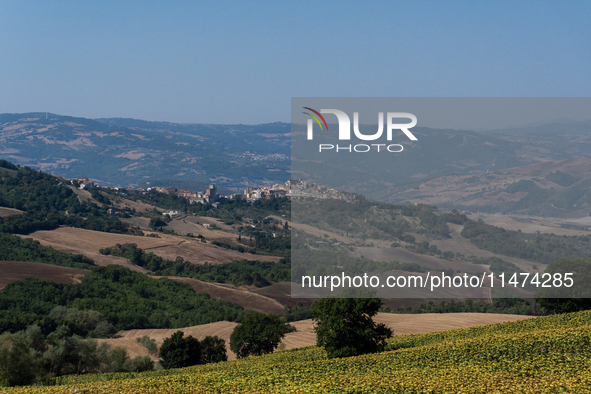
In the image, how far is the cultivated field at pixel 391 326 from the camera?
3822 centimetres

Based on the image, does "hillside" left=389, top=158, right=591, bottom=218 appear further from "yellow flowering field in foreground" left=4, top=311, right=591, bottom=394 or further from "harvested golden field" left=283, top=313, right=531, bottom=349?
"harvested golden field" left=283, top=313, right=531, bottom=349

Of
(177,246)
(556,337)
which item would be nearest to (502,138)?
(556,337)

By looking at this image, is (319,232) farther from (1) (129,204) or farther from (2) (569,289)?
(1) (129,204)

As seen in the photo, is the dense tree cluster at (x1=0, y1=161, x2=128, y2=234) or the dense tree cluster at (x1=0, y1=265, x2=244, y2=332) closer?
the dense tree cluster at (x1=0, y1=265, x2=244, y2=332)

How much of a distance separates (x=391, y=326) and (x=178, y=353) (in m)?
19.5

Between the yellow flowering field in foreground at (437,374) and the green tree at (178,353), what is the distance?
11.7 metres

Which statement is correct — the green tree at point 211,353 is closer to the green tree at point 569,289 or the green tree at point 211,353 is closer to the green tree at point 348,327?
the green tree at point 348,327

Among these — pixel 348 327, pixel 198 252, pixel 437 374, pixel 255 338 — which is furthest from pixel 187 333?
pixel 198 252

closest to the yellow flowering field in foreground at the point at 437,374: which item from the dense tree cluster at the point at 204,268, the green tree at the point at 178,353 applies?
the green tree at the point at 178,353

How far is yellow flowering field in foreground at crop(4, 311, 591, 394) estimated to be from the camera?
11153 mm

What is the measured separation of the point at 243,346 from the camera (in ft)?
99.2

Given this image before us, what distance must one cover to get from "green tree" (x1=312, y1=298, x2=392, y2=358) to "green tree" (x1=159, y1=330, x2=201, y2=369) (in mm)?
9799

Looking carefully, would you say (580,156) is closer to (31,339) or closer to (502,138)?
(502,138)

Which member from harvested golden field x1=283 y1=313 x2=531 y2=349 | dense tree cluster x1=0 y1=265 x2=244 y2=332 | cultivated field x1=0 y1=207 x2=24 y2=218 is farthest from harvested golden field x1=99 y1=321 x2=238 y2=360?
cultivated field x1=0 y1=207 x2=24 y2=218
